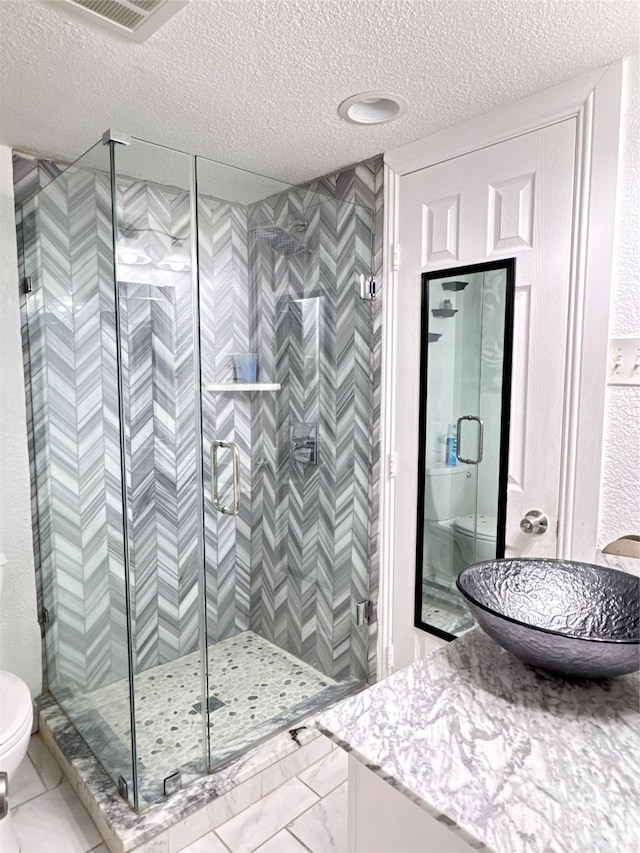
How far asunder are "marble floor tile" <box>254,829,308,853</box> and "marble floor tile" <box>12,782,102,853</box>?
0.52m

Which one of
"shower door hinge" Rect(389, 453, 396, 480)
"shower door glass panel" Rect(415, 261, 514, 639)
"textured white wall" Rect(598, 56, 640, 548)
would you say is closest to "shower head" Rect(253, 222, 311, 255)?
"shower door glass panel" Rect(415, 261, 514, 639)

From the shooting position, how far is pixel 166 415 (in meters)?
1.78

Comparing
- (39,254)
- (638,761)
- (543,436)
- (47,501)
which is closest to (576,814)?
(638,761)

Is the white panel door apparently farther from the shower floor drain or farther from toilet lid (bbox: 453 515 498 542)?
the shower floor drain

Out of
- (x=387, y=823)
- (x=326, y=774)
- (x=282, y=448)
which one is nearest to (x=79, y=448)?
(x=282, y=448)

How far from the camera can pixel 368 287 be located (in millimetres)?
2219

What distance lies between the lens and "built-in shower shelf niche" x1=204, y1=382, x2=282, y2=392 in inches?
75.8

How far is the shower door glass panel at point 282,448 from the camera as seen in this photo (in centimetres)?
195

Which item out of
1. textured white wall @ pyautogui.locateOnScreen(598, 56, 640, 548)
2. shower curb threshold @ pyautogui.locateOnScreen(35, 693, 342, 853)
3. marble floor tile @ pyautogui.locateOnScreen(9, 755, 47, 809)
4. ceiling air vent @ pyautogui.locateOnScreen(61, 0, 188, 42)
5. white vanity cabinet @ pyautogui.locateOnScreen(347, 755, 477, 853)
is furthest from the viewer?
marble floor tile @ pyautogui.locateOnScreen(9, 755, 47, 809)

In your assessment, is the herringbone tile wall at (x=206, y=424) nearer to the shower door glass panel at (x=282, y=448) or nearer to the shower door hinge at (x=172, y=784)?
the shower door glass panel at (x=282, y=448)

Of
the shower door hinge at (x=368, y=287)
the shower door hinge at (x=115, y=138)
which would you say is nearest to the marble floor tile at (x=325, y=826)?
the shower door hinge at (x=368, y=287)

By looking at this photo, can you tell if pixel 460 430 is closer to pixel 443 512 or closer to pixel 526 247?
pixel 443 512

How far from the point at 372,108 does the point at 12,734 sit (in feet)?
7.47

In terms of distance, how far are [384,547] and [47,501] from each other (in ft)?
4.65
